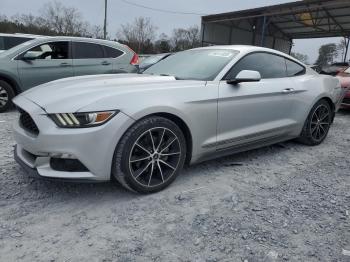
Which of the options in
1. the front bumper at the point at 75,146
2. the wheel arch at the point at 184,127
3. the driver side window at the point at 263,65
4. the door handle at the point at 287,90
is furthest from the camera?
the door handle at the point at 287,90

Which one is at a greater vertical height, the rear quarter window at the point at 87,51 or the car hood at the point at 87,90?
the rear quarter window at the point at 87,51

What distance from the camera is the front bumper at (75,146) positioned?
268 cm

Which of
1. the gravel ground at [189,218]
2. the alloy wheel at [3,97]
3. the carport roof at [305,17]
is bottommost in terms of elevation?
the gravel ground at [189,218]

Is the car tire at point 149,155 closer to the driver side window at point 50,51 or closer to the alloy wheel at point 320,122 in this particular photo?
the alloy wheel at point 320,122

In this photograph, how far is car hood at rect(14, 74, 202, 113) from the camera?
2.80m

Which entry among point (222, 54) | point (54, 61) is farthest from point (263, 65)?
point (54, 61)

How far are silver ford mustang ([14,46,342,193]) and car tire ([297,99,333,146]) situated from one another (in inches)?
13.6

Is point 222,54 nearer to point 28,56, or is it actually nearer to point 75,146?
point 75,146

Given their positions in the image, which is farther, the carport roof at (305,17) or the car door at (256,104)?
the carport roof at (305,17)

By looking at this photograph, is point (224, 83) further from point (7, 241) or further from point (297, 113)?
point (7, 241)

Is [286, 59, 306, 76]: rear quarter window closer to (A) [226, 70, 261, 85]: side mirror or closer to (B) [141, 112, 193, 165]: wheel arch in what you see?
(A) [226, 70, 261, 85]: side mirror

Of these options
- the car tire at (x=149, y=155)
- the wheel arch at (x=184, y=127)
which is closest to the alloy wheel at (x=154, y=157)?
the car tire at (x=149, y=155)

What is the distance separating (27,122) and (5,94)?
4116 mm

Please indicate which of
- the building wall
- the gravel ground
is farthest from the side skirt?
the building wall
